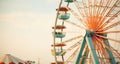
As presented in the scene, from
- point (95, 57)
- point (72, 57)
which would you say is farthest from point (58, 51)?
point (95, 57)

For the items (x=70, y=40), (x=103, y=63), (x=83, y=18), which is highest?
(x=83, y=18)

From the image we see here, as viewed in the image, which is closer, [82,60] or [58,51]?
[82,60]

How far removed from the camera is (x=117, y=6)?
83.2 feet

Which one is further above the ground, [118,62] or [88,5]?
[88,5]

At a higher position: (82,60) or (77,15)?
(77,15)

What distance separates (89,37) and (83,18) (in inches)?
67.1

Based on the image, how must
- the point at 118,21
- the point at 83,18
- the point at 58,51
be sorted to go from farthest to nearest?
the point at 58,51 → the point at 83,18 → the point at 118,21

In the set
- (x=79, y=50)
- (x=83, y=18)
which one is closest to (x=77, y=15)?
(x=83, y=18)

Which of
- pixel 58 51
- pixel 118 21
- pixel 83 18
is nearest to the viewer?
pixel 118 21

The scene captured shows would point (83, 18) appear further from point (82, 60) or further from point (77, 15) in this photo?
point (82, 60)

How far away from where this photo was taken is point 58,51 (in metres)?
33.3

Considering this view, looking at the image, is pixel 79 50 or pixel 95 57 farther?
pixel 79 50

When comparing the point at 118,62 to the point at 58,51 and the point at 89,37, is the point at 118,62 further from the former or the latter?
the point at 58,51

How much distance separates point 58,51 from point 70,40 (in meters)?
6.56
